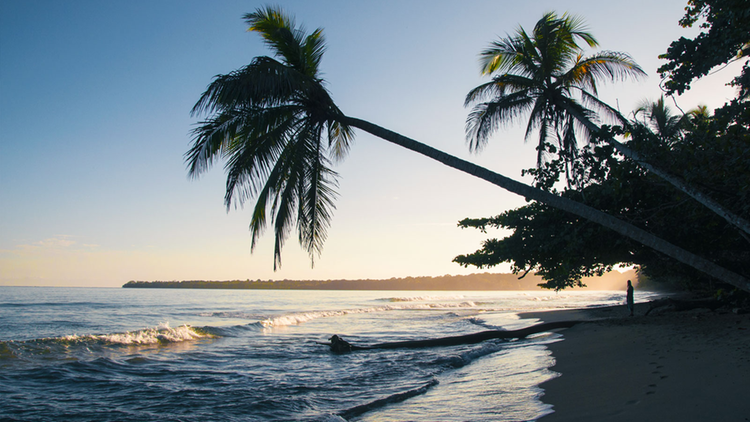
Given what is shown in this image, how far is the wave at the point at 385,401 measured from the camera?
5625 millimetres

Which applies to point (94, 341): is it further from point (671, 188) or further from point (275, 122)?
point (671, 188)

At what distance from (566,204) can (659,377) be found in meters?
2.71

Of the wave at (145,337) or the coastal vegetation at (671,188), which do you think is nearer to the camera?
the coastal vegetation at (671,188)

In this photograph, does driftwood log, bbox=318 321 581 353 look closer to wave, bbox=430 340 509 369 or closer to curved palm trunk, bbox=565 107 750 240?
wave, bbox=430 340 509 369

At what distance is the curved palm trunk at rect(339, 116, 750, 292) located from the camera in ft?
14.6

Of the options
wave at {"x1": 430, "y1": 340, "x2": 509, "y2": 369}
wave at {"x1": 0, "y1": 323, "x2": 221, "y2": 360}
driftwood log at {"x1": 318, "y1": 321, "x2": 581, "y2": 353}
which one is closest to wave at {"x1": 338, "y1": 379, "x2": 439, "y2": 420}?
wave at {"x1": 430, "y1": 340, "x2": 509, "y2": 369}

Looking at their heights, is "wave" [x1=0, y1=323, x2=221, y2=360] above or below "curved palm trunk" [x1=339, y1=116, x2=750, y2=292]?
below

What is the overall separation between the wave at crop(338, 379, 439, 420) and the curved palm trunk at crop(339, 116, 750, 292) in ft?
12.0

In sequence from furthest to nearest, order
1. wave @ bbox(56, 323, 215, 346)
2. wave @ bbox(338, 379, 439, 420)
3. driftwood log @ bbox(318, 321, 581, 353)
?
wave @ bbox(56, 323, 215, 346)
driftwood log @ bbox(318, 321, 581, 353)
wave @ bbox(338, 379, 439, 420)

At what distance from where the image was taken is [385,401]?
20.1 feet

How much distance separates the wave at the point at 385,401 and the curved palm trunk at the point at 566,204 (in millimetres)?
Result: 3665

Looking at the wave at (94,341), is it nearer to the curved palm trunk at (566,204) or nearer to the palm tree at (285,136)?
the palm tree at (285,136)

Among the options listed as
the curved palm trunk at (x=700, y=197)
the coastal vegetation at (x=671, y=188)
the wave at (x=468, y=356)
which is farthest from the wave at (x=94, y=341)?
the curved palm trunk at (x=700, y=197)

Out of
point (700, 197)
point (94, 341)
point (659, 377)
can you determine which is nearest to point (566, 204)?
point (700, 197)
